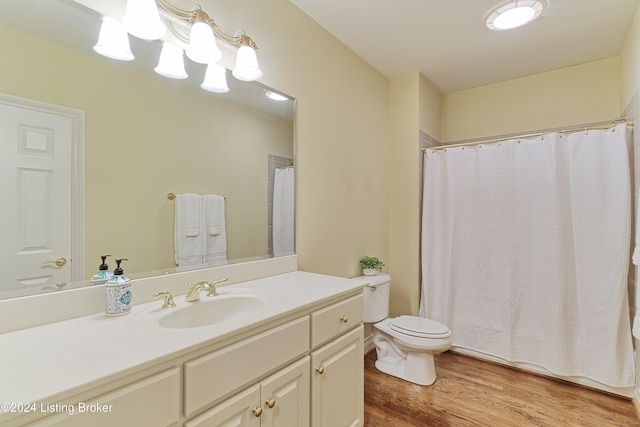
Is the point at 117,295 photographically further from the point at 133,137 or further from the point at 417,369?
the point at 417,369

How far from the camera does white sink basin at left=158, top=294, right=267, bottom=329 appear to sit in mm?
1102

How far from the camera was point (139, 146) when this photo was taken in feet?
3.93

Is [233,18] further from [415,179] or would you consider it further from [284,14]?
[415,179]

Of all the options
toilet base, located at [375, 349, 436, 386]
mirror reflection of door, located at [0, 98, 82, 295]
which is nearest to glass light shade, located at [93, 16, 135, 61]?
mirror reflection of door, located at [0, 98, 82, 295]

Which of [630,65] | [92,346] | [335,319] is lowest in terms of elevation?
[335,319]

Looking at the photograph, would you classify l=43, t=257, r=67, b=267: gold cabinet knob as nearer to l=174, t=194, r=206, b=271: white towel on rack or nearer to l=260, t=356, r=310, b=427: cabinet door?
l=174, t=194, r=206, b=271: white towel on rack

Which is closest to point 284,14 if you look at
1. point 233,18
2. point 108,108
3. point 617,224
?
point 233,18

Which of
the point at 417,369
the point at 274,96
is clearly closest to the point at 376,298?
the point at 417,369

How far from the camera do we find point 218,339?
2.82 feet


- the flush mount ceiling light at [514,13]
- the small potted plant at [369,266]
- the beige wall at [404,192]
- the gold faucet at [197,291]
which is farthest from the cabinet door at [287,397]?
the flush mount ceiling light at [514,13]

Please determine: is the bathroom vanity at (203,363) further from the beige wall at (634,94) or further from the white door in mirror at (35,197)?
the beige wall at (634,94)

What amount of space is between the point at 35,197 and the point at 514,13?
2.56 meters

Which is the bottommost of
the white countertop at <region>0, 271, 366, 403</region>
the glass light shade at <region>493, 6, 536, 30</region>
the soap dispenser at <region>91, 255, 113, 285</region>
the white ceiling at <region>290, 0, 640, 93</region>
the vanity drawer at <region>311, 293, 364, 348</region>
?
the vanity drawer at <region>311, 293, 364, 348</region>

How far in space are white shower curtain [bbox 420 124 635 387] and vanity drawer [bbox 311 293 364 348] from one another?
1433mm
